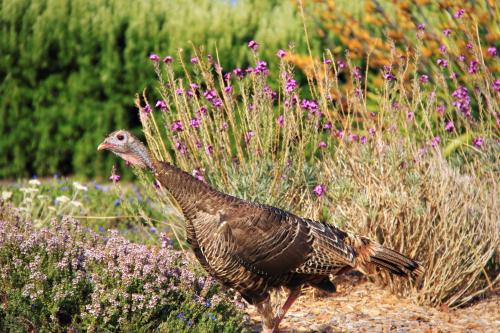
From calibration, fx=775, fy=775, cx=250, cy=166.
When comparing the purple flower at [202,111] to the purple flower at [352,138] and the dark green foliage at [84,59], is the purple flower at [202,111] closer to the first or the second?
the purple flower at [352,138]

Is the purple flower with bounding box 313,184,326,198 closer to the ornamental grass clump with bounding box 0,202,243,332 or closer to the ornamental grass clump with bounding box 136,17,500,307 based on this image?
the ornamental grass clump with bounding box 136,17,500,307

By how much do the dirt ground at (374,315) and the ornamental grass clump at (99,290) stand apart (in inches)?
31.8

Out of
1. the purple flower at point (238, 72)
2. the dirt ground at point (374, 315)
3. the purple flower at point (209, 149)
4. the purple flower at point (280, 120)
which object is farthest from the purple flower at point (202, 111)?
the dirt ground at point (374, 315)

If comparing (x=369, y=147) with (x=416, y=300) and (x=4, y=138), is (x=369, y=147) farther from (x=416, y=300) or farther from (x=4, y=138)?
(x=4, y=138)

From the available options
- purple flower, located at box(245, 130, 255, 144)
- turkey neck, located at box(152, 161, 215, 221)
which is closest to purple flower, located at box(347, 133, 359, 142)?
purple flower, located at box(245, 130, 255, 144)

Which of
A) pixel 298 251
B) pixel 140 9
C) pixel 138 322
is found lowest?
pixel 138 322

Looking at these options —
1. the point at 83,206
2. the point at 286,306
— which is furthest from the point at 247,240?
the point at 83,206

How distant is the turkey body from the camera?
4.43m

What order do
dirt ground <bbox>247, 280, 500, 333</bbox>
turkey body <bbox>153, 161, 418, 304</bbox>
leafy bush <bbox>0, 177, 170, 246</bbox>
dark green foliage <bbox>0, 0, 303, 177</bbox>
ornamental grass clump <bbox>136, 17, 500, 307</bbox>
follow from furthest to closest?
dark green foliage <bbox>0, 0, 303, 177</bbox> → leafy bush <bbox>0, 177, 170, 246</bbox> → ornamental grass clump <bbox>136, 17, 500, 307</bbox> → dirt ground <bbox>247, 280, 500, 333</bbox> → turkey body <bbox>153, 161, 418, 304</bbox>

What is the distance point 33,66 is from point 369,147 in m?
6.12

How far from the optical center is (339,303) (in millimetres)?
5719

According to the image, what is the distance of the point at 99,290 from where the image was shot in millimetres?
4199

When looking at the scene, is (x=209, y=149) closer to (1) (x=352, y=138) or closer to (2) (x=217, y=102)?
(2) (x=217, y=102)

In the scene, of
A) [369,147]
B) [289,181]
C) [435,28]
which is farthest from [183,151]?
[435,28]
